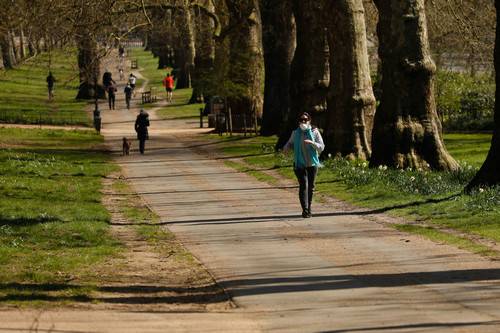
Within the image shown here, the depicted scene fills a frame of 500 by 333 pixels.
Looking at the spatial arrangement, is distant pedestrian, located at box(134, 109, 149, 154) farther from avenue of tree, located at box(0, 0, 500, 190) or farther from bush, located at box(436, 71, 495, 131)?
bush, located at box(436, 71, 495, 131)

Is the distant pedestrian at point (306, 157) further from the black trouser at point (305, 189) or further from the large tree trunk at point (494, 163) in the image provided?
the large tree trunk at point (494, 163)

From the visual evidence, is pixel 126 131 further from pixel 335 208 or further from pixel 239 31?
pixel 335 208

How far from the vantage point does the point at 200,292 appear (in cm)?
1405

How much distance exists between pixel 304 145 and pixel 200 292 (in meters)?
8.26

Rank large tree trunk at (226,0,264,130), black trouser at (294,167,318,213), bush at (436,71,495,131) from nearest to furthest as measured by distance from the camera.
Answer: black trouser at (294,167,318,213)
large tree trunk at (226,0,264,130)
bush at (436,71,495,131)

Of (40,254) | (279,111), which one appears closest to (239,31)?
(279,111)

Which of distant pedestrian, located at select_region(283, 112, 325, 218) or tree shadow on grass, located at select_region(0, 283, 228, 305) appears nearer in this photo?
tree shadow on grass, located at select_region(0, 283, 228, 305)

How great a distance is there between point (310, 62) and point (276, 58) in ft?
25.6

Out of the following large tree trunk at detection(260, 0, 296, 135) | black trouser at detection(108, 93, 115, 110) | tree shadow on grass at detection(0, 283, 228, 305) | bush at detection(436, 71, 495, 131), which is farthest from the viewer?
black trouser at detection(108, 93, 115, 110)

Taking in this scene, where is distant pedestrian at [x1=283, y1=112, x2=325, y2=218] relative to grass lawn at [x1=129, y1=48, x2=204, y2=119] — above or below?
above

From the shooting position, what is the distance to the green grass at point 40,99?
156ft

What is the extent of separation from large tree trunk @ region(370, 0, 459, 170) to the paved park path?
3.91 meters

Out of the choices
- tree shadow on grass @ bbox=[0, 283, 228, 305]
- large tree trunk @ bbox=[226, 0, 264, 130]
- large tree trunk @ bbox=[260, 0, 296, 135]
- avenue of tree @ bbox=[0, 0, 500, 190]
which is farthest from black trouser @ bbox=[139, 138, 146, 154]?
tree shadow on grass @ bbox=[0, 283, 228, 305]

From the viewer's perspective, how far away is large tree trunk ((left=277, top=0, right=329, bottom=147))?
37.3 meters
